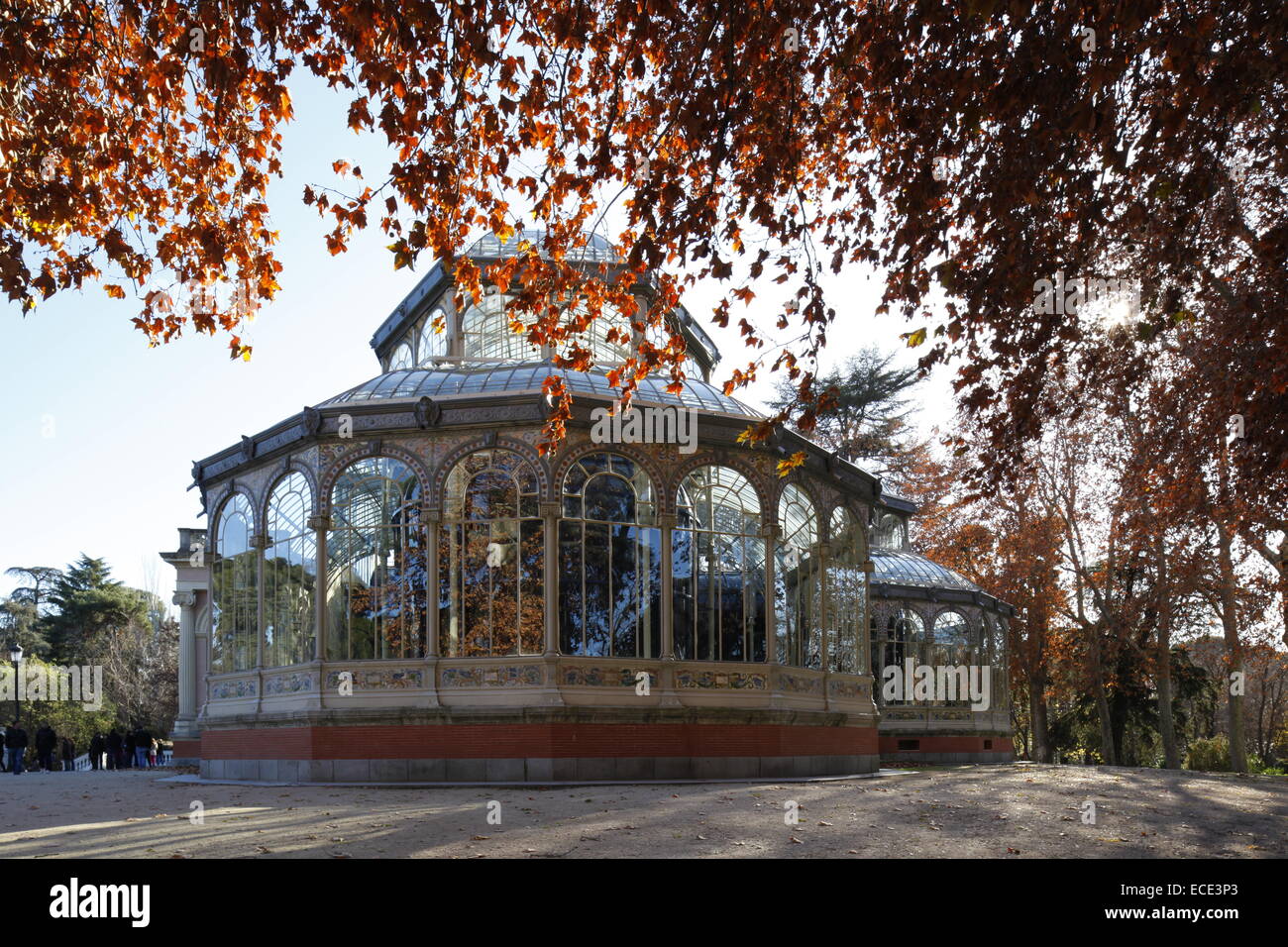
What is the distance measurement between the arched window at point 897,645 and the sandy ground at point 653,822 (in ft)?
48.2

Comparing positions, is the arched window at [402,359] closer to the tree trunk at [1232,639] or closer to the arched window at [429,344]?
the arched window at [429,344]

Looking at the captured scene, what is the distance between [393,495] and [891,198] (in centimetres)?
1084

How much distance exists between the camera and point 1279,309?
1186cm

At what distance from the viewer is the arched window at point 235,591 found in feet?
70.0

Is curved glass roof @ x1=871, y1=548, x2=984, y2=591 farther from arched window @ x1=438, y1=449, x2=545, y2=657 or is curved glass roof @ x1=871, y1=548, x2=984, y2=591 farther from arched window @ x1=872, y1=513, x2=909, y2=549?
arched window @ x1=438, y1=449, x2=545, y2=657

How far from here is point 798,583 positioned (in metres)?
21.8

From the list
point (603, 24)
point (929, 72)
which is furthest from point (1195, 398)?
point (603, 24)

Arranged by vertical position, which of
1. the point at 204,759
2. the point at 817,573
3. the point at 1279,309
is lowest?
the point at 204,759

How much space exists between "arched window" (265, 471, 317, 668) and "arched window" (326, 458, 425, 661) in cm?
50

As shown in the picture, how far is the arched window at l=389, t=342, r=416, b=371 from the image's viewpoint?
2775 cm

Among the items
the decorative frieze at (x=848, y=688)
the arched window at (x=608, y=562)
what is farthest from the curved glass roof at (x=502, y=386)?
the decorative frieze at (x=848, y=688)

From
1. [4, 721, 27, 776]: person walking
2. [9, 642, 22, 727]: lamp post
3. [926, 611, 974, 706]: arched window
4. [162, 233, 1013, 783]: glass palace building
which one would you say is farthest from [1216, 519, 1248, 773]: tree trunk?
[9, 642, 22, 727]: lamp post
